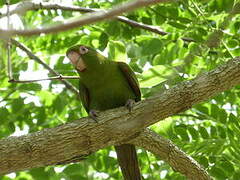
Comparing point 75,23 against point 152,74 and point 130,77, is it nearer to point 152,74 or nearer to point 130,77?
point 152,74

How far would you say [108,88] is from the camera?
12.2 ft

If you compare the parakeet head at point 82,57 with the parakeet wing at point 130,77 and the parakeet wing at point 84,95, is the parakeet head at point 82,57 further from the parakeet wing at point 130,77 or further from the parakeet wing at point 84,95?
the parakeet wing at point 130,77

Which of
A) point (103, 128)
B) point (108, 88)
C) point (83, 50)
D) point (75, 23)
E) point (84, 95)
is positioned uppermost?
point (75, 23)

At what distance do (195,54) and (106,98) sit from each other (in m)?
0.86

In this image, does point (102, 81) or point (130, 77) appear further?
point (102, 81)

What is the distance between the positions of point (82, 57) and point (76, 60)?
0.20 ft

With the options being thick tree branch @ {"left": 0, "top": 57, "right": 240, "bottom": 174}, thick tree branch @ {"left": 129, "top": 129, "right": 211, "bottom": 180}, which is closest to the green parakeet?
thick tree branch @ {"left": 129, "top": 129, "right": 211, "bottom": 180}

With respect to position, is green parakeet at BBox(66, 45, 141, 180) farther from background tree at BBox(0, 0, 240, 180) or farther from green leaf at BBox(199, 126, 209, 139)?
green leaf at BBox(199, 126, 209, 139)

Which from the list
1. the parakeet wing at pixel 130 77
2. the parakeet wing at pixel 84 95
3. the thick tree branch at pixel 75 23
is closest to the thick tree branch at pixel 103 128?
the parakeet wing at pixel 130 77

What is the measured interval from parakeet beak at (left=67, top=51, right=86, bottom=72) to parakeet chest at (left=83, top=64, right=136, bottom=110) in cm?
12

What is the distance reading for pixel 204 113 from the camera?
3.81 meters

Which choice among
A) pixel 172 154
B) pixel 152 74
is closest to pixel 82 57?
pixel 152 74

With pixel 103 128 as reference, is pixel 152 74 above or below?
above

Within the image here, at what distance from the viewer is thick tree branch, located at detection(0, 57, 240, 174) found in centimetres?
283
